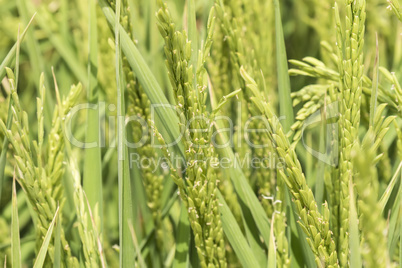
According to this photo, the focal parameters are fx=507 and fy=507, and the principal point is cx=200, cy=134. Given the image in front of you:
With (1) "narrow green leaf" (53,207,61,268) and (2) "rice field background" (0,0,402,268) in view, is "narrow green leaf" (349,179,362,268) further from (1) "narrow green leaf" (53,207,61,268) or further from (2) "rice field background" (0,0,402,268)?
(1) "narrow green leaf" (53,207,61,268)

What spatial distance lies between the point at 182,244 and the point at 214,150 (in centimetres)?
14

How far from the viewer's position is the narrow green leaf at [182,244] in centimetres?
73

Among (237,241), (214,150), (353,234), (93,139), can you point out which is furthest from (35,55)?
(353,234)

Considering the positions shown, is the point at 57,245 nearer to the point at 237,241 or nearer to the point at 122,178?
the point at 122,178

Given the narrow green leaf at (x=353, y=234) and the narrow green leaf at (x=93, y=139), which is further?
the narrow green leaf at (x=93, y=139)

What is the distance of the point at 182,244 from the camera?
738 millimetres

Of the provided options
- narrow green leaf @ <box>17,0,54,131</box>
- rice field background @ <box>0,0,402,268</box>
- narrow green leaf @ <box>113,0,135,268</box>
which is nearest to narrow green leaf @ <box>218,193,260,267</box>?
rice field background @ <box>0,0,402,268</box>

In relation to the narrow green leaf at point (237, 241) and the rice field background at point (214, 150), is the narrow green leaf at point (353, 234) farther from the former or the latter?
the narrow green leaf at point (237, 241)

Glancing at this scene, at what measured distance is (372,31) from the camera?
1136mm

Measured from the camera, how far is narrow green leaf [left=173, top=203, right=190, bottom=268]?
729 mm

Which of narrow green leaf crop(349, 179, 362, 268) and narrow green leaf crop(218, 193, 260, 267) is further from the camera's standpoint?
narrow green leaf crop(218, 193, 260, 267)

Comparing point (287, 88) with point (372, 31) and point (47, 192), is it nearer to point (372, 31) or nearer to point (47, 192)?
point (47, 192)

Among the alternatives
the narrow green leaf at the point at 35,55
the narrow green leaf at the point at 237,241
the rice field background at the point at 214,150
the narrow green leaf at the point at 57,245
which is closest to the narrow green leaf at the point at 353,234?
the rice field background at the point at 214,150

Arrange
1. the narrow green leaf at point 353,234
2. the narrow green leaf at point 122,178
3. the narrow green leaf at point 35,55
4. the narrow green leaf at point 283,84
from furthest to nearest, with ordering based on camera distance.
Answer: the narrow green leaf at point 35,55 → the narrow green leaf at point 283,84 → the narrow green leaf at point 122,178 → the narrow green leaf at point 353,234
